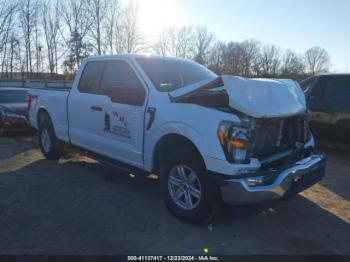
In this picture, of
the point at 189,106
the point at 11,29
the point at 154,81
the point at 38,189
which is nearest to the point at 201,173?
the point at 189,106

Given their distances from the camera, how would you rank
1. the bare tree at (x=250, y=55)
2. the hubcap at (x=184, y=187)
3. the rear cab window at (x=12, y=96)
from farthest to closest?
1. the bare tree at (x=250, y=55)
2. the rear cab window at (x=12, y=96)
3. the hubcap at (x=184, y=187)

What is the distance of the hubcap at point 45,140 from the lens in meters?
6.93

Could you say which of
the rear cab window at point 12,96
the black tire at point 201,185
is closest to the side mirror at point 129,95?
the black tire at point 201,185

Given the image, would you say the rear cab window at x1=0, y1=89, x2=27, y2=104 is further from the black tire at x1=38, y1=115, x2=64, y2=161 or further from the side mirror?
the side mirror

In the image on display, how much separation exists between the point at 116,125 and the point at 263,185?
227 centimetres

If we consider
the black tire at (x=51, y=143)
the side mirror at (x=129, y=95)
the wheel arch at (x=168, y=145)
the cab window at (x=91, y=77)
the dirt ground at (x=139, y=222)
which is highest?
the cab window at (x=91, y=77)

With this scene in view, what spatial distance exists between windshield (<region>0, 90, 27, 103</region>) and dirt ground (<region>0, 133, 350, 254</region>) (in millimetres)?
5534

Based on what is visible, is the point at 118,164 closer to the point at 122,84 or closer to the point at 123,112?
the point at 123,112

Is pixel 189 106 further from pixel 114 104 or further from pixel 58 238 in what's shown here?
pixel 58 238

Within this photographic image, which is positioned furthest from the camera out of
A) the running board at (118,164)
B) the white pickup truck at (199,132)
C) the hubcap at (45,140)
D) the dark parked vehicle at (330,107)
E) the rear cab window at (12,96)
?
the rear cab window at (12,96)

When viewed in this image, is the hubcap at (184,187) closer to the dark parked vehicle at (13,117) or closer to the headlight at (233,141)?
the headlight at (233,141)

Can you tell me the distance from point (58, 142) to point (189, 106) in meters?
3.77

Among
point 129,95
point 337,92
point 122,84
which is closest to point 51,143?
point 122,84

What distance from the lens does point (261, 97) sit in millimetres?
3771
